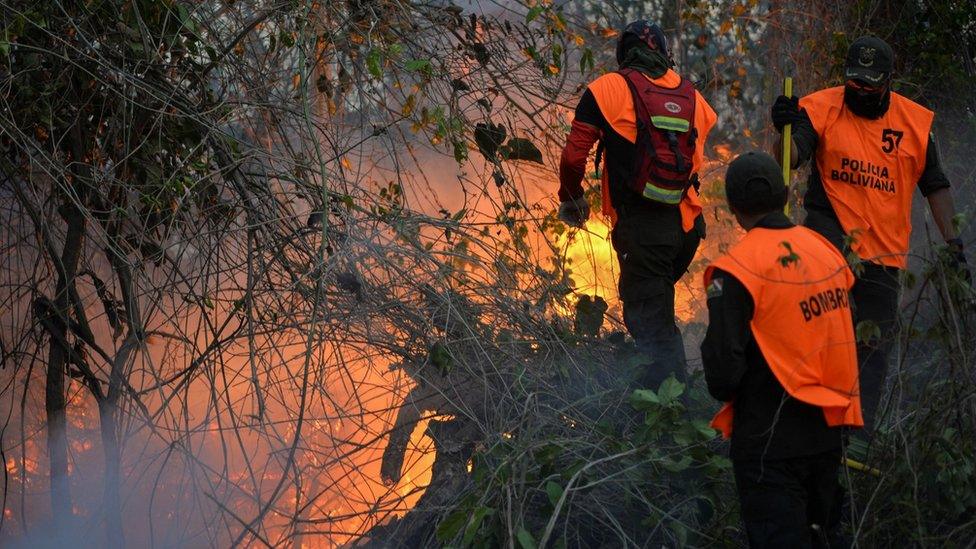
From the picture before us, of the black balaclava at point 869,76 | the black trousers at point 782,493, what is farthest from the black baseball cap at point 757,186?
the black balaclava at point 869,76

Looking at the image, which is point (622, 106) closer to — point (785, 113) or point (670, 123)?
point (670, 123)

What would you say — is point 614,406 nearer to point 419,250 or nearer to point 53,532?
point 419,250

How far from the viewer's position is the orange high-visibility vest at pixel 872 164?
449 cm

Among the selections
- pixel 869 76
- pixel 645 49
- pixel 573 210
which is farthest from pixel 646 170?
pixel 869 76

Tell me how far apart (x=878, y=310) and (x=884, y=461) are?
96 cm

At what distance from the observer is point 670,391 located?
3.89 meters

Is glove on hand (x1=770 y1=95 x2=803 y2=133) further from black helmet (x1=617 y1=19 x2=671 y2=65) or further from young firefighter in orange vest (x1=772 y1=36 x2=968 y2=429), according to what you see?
black helmet (x1=617 y1=19 x2=671 y2=65)

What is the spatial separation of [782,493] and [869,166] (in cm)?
187

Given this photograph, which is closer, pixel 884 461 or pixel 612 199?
pixel 884 461

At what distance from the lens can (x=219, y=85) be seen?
15.6 ft

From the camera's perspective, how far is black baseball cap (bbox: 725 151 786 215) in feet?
10.7

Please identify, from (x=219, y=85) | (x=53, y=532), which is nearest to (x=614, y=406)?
(x=219, y=85)

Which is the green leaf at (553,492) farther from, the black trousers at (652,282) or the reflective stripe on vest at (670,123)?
the reflective stripe on vest at (670,123)

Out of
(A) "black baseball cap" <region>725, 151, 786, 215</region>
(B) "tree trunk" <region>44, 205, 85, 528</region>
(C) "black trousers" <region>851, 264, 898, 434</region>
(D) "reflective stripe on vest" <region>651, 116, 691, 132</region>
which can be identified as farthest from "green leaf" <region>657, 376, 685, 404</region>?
A: (B) "tree trunk" <region>44, 205, 85, 528</region>
